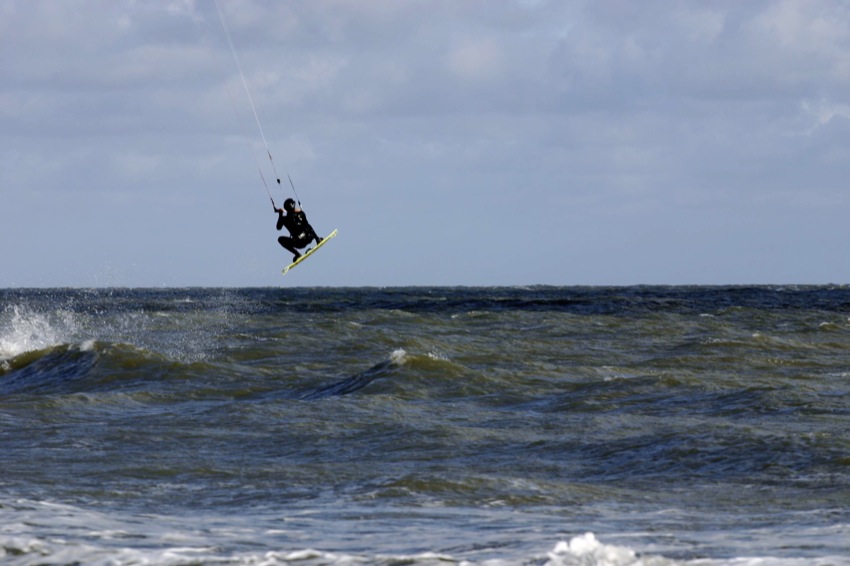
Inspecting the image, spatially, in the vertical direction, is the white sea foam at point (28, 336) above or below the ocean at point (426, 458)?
above

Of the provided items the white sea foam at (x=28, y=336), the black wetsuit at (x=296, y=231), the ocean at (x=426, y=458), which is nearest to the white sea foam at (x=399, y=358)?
the ocean at (x=426, y=458)

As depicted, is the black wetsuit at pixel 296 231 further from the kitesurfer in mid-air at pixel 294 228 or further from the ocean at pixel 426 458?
the ocean at pixel 426 458

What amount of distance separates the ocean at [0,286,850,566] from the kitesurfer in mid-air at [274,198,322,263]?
2.27m

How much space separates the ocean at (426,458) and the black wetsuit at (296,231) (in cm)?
227

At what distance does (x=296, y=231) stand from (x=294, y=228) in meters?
0.09

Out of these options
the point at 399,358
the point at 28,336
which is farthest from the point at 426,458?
the point at 28,336

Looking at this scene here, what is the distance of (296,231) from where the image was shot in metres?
21.9

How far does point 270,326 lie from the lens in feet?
114

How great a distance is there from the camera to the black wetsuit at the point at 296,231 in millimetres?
21609

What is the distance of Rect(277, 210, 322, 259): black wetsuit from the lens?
851 inches

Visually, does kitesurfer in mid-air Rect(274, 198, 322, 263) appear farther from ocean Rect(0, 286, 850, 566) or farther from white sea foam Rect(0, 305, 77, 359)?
white sea foam Rect(0, 305, 77, 359)

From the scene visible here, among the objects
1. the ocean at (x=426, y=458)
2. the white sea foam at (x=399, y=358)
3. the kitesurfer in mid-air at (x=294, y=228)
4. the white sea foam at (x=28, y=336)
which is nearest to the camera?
the ocean at (x=426, y=458)

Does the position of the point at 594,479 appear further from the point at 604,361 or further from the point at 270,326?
the point at 270,326

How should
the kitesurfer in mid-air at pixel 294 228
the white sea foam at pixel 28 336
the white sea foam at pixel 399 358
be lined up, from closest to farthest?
the white sea foam at pixel 399 358, the kitesurfer in mid-air at pixel 294 228, the white sea foam at pixel 28 336
